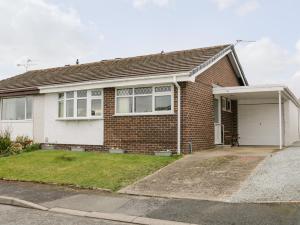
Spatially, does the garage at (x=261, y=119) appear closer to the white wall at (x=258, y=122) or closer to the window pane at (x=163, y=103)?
the white wall at (x=258, y=122)

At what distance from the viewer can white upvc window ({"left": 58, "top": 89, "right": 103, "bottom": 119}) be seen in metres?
17.1

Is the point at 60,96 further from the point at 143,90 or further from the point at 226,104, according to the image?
the point at 226,104

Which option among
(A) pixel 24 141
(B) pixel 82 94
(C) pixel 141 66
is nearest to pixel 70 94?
(B) pixel 82 94

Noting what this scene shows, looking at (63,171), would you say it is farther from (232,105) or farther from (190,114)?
(232,105)

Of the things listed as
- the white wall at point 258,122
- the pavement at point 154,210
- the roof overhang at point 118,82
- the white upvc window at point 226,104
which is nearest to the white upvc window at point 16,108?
the roof overhang at point 118,82

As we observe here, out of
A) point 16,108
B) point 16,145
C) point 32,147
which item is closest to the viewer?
point 16,145

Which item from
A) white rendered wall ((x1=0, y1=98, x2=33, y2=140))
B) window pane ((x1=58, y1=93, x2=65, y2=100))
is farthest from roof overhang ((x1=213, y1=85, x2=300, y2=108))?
white rendered wall ((x1=0, y1=98, x2=33, y2=140))

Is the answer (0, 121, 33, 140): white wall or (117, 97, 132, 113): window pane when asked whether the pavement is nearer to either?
(117, 97, 132, 113): window pane

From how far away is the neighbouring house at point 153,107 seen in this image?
15195 mm

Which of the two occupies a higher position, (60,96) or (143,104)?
(60,96)

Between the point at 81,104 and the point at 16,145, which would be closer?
the point at 81,104

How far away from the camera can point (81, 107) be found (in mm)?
17578

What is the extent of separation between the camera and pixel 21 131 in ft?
65.4

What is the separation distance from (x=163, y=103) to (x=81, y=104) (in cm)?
415
